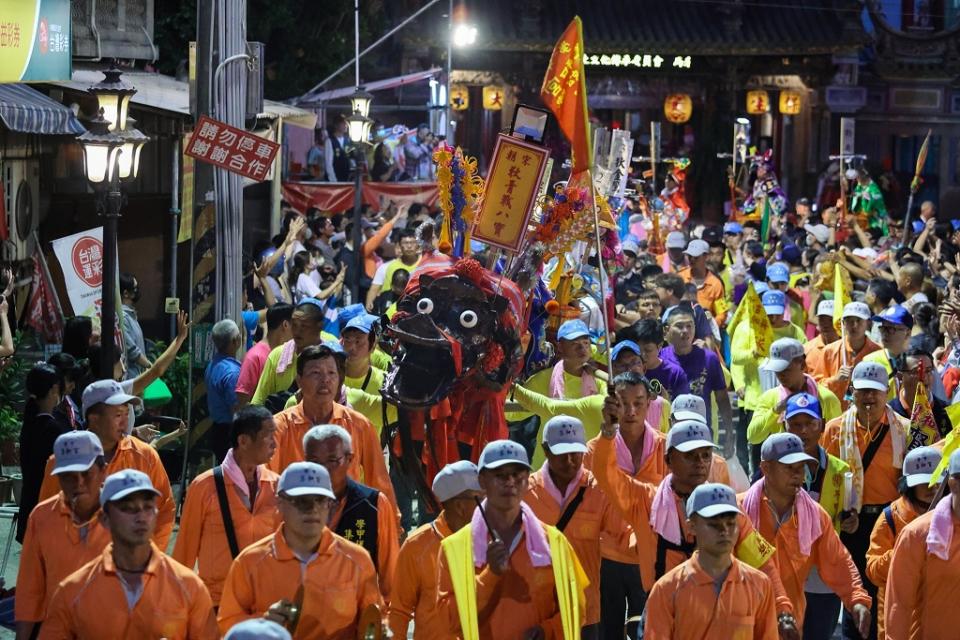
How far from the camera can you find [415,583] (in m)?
7.11

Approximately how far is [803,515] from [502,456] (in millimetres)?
1648

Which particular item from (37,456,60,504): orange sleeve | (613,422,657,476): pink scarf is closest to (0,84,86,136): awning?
(37,456,60,504): orange sleeve

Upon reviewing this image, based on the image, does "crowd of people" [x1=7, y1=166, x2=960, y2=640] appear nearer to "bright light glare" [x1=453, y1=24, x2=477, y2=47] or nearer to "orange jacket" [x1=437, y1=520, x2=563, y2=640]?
"orange jacket" [x1=437, y1=520, x2=563, y2=640]

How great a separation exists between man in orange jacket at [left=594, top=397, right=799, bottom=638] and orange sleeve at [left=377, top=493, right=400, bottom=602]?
1.04 metres

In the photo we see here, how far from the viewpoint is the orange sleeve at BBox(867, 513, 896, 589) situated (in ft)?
26.9

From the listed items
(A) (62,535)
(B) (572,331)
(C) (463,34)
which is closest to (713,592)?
(A) (62,535)

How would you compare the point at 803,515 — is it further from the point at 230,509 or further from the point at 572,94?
the point at 572,94

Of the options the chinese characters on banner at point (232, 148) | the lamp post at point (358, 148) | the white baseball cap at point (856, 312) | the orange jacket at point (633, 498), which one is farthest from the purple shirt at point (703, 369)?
the lamp post at point (358, 148)

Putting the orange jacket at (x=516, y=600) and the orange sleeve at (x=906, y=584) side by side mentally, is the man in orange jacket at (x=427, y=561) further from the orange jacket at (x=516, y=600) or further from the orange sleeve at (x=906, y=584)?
the orange sleeve at (x=906, y=584)

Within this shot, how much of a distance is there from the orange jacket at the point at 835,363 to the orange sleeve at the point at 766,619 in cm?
492

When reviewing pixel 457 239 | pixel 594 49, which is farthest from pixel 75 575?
pixel 594 49

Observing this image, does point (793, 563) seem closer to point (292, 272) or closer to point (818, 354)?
point (818, 354)

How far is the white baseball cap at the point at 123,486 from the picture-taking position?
646cm

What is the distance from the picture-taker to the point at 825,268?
16.5 meters
